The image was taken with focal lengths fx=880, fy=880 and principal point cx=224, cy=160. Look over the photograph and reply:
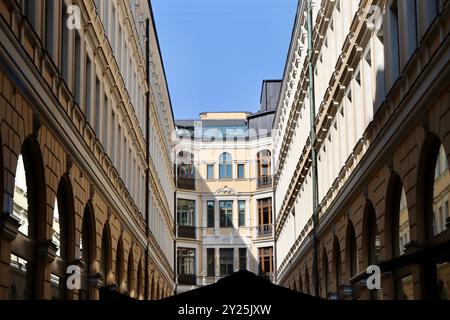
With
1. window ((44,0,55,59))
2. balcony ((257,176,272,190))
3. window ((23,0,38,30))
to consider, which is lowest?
window ((23,0,38,30))

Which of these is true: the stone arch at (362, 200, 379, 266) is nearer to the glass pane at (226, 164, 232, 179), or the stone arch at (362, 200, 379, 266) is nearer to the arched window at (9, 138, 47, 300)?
the arched window at (9, 138, 47, 300)

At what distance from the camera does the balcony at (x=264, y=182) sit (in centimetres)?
6210

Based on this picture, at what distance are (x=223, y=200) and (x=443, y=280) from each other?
48912 mm

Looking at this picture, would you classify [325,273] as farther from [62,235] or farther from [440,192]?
[440,192]

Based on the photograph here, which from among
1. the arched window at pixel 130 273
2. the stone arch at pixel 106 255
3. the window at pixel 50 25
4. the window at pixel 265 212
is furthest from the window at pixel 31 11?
the window at pixel 265 212

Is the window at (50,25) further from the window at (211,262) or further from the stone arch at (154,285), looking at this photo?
the window at (211,262)

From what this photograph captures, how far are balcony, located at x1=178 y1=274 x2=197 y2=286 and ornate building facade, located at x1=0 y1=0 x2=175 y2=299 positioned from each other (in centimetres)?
2430

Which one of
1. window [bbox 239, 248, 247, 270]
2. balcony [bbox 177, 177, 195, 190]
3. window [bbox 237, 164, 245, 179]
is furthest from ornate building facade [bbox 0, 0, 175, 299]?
window [bbox 237, 164, 245, 179]

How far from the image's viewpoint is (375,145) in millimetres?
19828

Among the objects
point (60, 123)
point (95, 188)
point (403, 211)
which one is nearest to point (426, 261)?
point (403, 211)

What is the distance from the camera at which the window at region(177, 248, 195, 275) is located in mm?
61812

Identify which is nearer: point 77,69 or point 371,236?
point 77,69

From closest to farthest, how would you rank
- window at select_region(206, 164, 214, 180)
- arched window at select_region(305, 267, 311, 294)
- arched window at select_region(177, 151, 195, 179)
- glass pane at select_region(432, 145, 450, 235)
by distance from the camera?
glass pane at select_region(432, 145, 450, 235) → arched window at select_region(305, 267, 311, 294) → arched window at select_region(177, 151, 195, 179) → window at select_region(206, 164, 214, 180)

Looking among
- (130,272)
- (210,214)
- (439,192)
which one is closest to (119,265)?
(130,272)
